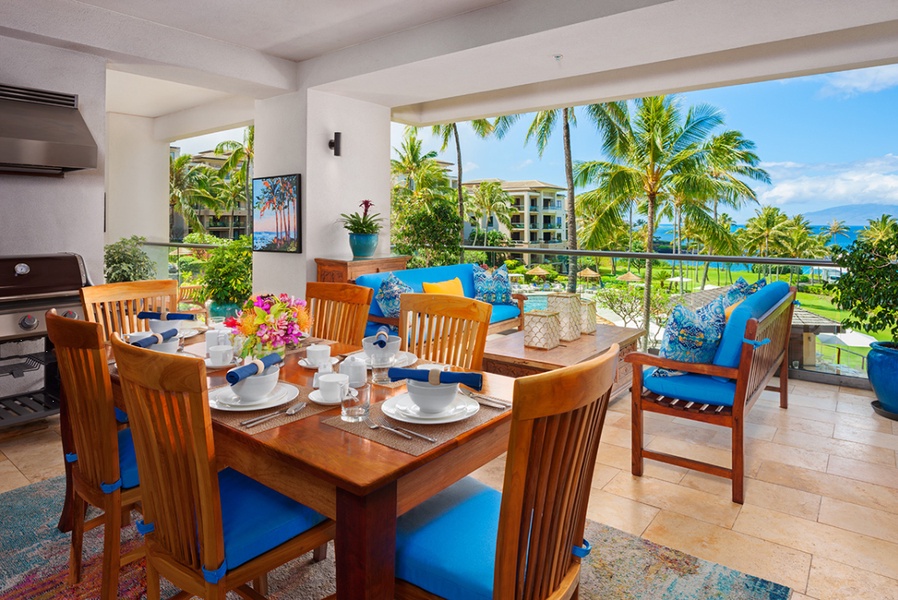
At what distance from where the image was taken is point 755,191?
14.2 meters

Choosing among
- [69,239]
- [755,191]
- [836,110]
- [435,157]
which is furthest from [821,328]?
[836,110]

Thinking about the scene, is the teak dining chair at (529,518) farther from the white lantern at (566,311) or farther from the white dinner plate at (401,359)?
the white lantern at (566,311)

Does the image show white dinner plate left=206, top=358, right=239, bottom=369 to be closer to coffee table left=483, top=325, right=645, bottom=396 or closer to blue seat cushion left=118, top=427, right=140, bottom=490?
blue seat cushion left=118, top=427, right=140, bottom=490

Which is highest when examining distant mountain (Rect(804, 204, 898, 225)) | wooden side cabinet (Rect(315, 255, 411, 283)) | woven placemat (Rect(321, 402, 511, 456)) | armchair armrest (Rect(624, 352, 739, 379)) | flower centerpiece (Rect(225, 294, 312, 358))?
distant mountain (Rect(804, 204, 898, 225))

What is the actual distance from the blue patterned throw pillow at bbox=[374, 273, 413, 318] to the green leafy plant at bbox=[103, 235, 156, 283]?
285 centimetres

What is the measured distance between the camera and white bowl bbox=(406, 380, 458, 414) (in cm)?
148

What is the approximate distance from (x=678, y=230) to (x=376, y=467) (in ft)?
43.4

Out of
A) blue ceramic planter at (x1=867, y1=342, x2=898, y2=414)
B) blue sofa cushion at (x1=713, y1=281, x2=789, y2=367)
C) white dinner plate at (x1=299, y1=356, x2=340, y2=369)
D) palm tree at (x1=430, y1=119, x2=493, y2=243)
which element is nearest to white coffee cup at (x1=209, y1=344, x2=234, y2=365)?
white dinner plate at (x1=299, y1=356, x2=340, y2=369)

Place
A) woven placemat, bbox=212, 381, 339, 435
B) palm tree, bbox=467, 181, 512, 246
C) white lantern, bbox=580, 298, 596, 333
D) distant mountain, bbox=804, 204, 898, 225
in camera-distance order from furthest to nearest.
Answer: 1. palm tree, bbox=467, 181, 512, 246
2. distant mountain, bbox=804, 204, 898, 225
3. white lantern, bbox=580, 298, 596, 333
4. woven placemat, bbox=212, 381, 339, 435

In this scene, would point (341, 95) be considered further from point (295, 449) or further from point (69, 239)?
point (295, 449)

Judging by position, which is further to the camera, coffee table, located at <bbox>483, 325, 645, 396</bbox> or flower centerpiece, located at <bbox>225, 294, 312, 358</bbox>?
coffee table, located at <bbox>483, 325, 645, 396</bbox>

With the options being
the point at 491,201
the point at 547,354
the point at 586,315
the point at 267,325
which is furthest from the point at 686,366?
the point at 491,201

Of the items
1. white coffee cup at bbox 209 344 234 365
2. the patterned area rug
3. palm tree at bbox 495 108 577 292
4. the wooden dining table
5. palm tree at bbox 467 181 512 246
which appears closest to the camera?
the wooden dining table

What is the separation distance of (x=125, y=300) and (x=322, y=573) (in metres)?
1.73
